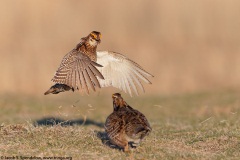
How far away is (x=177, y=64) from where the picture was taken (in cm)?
2694

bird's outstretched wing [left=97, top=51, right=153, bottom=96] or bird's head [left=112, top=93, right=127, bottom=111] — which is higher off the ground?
bird's outstretched wing [left=97, top=51, right=153, bottom=96]

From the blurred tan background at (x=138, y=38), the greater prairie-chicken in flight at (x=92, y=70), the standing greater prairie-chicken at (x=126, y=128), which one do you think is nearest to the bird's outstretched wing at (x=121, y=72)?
the greater prairie-chicken in flight at (x=92, y=70)

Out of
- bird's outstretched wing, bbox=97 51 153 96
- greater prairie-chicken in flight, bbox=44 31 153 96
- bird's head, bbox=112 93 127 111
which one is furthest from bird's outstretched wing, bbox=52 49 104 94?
bird's outstretched wing, bbox=97 51 153 96

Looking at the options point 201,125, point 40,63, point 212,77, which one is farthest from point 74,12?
point 201,125

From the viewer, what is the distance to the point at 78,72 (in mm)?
8773

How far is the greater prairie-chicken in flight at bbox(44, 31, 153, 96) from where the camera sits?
343 inches

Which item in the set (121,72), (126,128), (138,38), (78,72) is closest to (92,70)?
(78,72)

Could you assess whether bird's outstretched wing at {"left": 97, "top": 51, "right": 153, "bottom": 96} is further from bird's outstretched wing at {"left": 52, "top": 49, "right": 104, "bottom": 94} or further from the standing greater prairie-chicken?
the standing greater prairie-chicken

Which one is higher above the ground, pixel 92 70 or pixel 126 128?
pixel 92 70

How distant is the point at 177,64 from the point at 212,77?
1.92 m

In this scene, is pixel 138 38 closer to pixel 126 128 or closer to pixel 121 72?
pixel 121 72

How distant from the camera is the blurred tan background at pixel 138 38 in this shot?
2480 cm

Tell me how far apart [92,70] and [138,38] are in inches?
847

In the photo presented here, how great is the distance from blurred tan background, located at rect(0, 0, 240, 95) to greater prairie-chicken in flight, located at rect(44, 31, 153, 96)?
12.3 m
